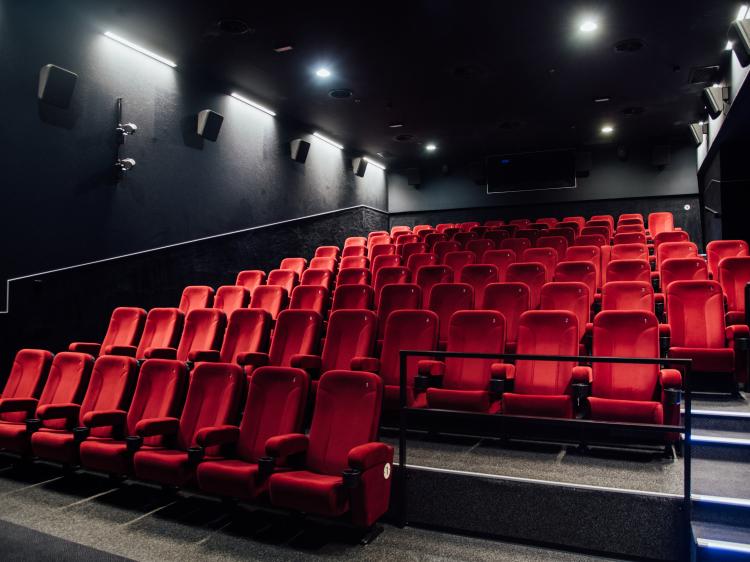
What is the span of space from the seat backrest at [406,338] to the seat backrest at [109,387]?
761mm

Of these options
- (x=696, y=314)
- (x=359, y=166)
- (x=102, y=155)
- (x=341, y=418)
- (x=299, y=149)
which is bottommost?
(x=341, y=418)

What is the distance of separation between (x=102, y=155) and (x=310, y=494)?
7.10 ft

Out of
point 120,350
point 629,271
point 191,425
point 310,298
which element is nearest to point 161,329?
point 120,350

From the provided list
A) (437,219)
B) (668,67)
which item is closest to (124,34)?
(668,67)

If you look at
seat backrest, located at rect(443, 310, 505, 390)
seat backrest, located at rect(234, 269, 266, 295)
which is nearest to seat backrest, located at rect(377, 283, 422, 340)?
seat backrest, located at rect(443, 310, 505, 390)

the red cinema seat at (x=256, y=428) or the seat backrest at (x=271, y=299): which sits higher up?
the seat backrest at (x=271, y=299)

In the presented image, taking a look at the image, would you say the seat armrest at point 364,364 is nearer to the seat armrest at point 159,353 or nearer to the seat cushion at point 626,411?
the seat cushion at point 626,411

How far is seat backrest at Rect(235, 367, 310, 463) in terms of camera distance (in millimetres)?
1400

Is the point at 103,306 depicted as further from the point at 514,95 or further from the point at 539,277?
the point at 514,95

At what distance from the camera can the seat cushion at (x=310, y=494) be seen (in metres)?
1.17

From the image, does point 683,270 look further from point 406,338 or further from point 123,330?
point 123,330

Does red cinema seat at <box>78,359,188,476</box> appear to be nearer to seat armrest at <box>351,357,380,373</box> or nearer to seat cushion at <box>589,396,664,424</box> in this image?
seat armrest at <box>351,357,380,373</box>

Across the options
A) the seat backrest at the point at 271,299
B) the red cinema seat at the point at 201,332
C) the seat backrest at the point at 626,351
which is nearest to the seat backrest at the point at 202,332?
the red cinema seat at the point at 201,332

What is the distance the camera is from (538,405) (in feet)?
4.66
